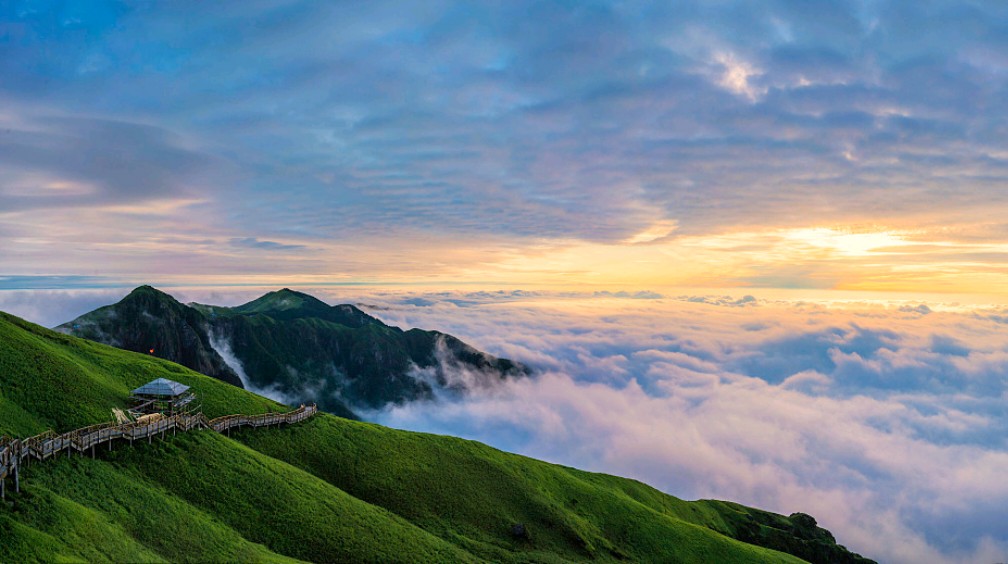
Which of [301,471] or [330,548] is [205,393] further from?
[330,548]

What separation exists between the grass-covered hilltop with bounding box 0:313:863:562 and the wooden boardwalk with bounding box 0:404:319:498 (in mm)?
1093

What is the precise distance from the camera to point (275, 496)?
5197 centimetres

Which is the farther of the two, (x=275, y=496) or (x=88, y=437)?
(x=275, y=496)

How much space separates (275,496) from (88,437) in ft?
58.3

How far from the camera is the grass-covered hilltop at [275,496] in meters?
38.8

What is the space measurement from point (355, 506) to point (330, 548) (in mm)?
9193

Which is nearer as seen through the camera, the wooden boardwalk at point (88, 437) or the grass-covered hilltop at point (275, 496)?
the wooden boardwalk at point (88, 437)

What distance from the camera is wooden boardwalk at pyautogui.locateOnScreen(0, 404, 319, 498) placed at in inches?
1447

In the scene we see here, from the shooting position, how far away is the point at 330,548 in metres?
48.3

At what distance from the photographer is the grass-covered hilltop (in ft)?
127

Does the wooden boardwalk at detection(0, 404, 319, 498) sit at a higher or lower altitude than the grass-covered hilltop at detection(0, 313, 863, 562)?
Answer: higher

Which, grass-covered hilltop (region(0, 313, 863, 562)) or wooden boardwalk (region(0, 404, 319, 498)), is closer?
wooden boardwalk (region(0, 404, 319, 498))

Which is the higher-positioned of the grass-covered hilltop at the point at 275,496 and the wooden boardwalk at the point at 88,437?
the wooden boardwalk at the point at 88,437

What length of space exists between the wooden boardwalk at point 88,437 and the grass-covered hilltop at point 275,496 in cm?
109
